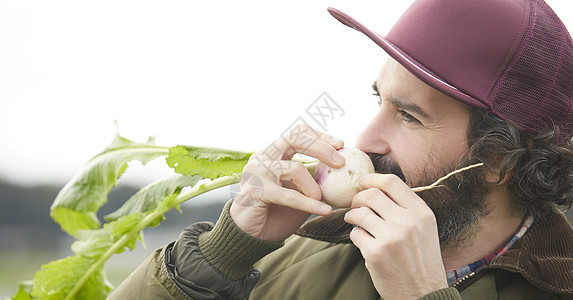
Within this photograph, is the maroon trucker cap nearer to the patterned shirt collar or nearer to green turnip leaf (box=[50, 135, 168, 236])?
the patterned shirt collar

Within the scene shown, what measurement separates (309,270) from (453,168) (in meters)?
0.77

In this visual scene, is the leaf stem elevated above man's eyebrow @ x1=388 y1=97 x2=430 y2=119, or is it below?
below

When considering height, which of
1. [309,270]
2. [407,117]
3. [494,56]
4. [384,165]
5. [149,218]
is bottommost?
[309,270]

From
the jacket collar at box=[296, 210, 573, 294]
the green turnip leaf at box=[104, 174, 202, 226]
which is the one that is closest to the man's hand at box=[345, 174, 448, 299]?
the jacket collar at box=[296, 210, 573, 294]

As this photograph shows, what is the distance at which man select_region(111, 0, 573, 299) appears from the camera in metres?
2.07

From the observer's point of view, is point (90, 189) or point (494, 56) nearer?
point (494, 56)

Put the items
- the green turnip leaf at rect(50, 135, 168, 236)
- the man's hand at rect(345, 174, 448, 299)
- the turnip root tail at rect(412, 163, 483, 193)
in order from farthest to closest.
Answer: the green turnip leaf at rect(50, 135, 168, 236)
the turnip root tail at rect(412, 163, 483, 193)
the man's hand at rect(345, 174, 448, 299)

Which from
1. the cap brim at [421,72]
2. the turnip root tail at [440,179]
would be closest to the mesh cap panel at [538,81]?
the cap brim at [421,72]

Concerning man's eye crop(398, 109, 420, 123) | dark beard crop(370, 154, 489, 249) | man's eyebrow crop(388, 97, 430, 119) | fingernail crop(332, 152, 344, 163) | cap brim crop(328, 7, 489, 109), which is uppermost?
cap brim crop(328, 7, 489, 109)

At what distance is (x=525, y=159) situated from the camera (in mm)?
2309

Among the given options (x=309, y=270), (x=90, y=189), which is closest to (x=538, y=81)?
(x=309, y=270)

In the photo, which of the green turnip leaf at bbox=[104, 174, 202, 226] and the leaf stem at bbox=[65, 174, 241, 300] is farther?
the green turnip leaf at bbox=[104, 174, 202, 226]

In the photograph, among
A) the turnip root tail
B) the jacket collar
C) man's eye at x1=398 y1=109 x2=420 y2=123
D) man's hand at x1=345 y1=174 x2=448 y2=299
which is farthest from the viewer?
man's eye at x1=398 y1=109 x2=420 y2=123

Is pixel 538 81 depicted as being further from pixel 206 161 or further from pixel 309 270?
pixel 206 161
